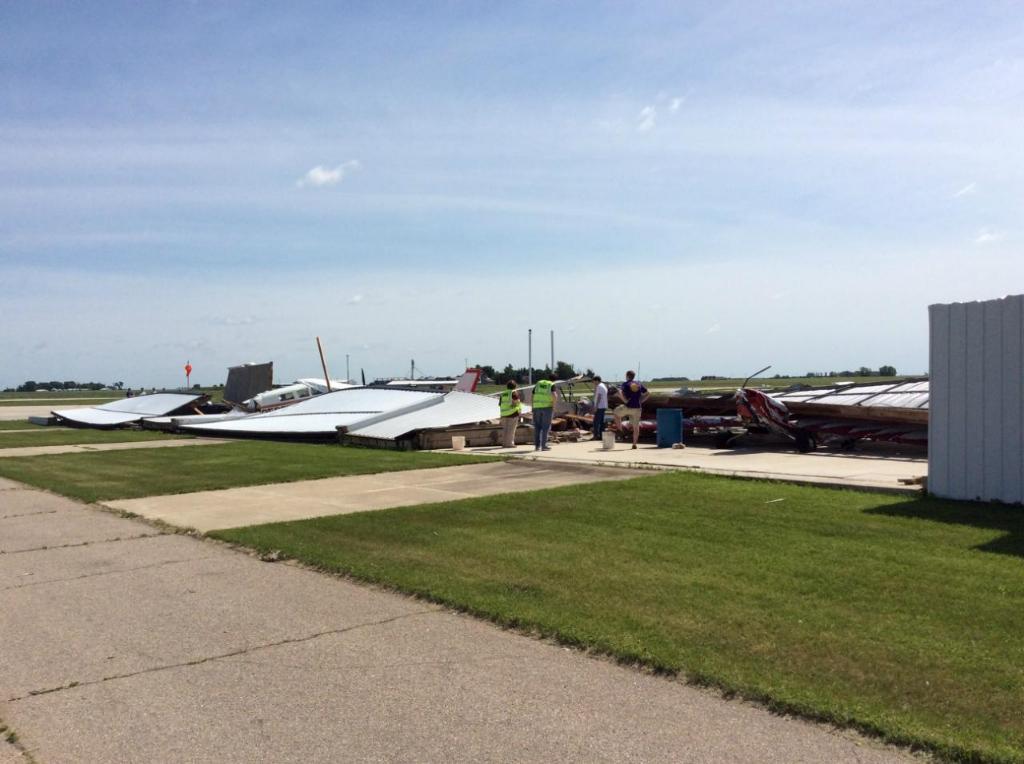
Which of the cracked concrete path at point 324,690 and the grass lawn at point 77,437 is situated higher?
the grass lawn at point 77,437

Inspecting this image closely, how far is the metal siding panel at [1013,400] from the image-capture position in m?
9.16

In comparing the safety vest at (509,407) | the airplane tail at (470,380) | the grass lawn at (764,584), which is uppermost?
the airplane tail at (470,380)

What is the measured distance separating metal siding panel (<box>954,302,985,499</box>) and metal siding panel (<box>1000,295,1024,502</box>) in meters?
0.25

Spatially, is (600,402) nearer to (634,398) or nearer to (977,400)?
(634,398)

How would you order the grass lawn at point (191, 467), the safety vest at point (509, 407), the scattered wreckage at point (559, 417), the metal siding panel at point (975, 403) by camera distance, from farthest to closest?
1. the safety vest at point (509, 407)
2. the scattered wreckage at point (559, 417)
3. the grass lawn at point (191, 467)
4. the metal siding panel at point (975, 403)

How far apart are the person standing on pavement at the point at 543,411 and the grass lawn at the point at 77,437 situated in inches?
525

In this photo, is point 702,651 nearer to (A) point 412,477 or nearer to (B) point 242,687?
(B) point 242,687

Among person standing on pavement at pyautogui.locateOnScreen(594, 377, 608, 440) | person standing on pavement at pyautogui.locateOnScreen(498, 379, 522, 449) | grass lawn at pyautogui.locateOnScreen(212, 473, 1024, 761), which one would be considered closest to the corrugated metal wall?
grass lawn at pyautogui.locateOnScreen(212, 473, 1024, 761)

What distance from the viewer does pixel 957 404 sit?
980 cm

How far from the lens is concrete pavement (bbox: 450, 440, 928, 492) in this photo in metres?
11.9

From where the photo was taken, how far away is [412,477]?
13.8 m

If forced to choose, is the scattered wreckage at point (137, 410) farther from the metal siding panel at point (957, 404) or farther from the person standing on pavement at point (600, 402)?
the metal siding panel at point (957, 404)

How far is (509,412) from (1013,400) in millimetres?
11341

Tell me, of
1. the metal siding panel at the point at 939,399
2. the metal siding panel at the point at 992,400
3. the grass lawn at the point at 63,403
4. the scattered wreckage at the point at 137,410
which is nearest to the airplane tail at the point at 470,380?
the scattered wreckage at the point at 137,410
